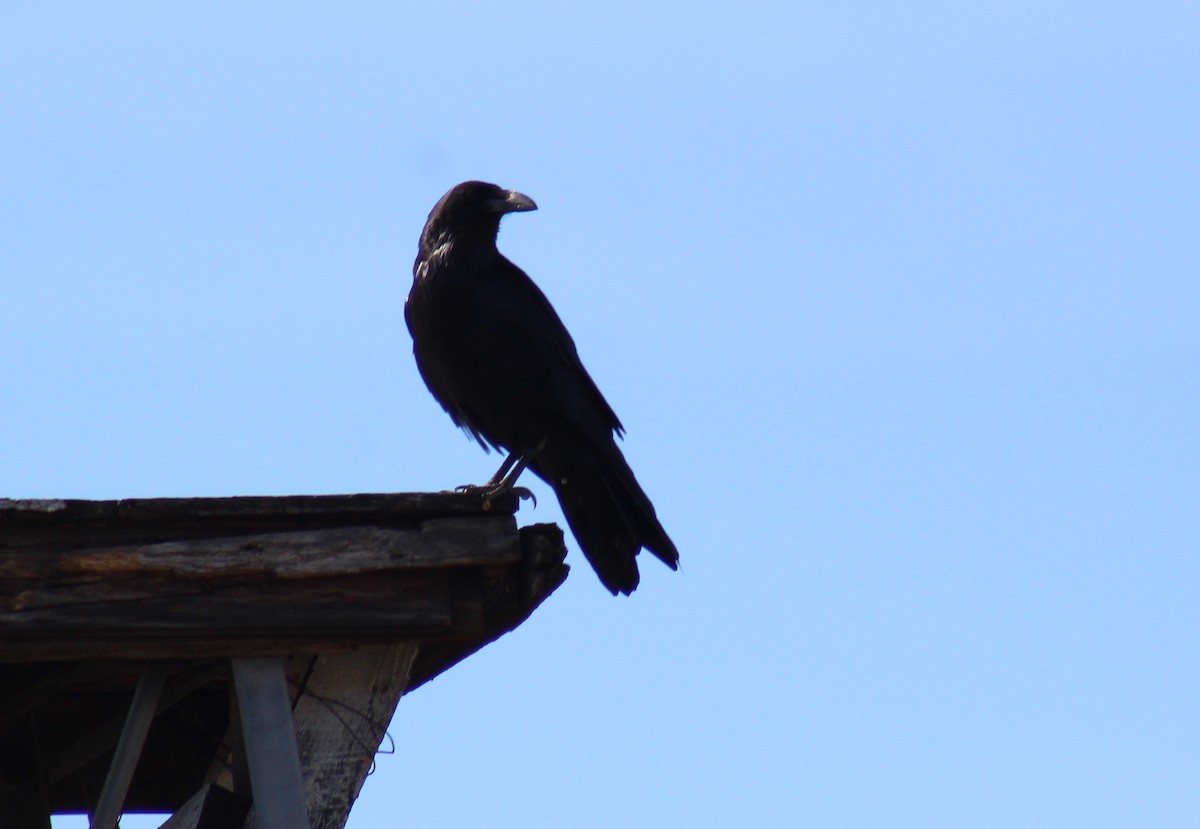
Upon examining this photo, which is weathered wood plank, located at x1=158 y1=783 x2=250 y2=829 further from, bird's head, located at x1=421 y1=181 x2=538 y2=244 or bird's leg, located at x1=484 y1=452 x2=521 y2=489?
bird's head, located at x1=421 y1=181 x2=538 y2=244

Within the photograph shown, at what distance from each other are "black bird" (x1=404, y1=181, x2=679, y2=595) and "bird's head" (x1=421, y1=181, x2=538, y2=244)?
0.27 feet

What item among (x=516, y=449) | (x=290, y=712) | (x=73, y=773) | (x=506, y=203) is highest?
(x=506, y=203)

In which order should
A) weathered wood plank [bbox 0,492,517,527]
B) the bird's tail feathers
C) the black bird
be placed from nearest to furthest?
weathered wood plank [bbox 0,492,517,527], the bird's tail feathers, the black bird

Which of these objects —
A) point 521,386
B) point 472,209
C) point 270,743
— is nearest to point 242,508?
point 270,743

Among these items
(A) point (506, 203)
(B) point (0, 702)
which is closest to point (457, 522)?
(B) point (0, 702)

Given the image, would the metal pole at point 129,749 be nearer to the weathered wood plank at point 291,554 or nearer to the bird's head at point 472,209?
the weathered wood plank at point 291,554

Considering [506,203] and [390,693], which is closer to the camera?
[390,693]

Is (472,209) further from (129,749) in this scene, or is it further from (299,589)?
(129,749)

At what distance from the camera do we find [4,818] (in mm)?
4184

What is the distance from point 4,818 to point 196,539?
141cm

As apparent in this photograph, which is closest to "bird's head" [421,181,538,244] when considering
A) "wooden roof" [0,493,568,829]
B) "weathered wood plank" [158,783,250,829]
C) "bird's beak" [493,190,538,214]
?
"bird's beak" [493,190,538,214]

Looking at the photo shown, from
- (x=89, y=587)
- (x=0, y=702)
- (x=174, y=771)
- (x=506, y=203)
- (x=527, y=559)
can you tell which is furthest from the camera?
(x=506, y=203)

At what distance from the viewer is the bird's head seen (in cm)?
623

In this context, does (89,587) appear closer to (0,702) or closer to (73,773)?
(0,702)
